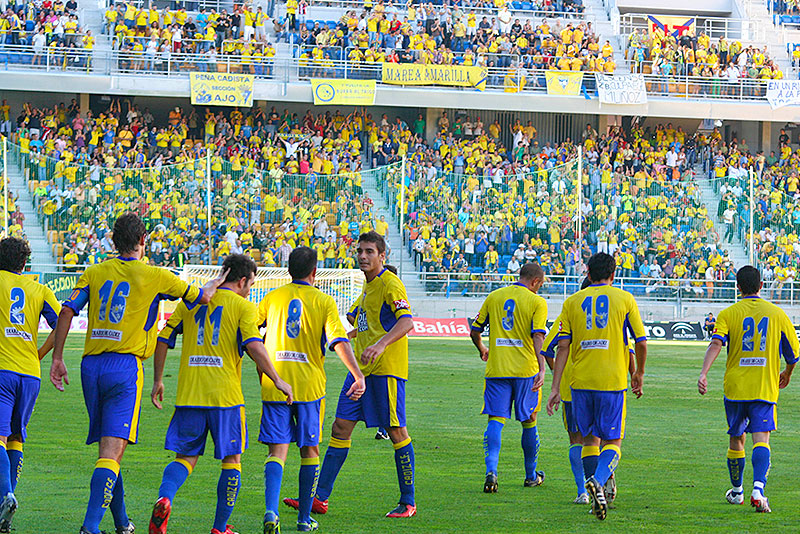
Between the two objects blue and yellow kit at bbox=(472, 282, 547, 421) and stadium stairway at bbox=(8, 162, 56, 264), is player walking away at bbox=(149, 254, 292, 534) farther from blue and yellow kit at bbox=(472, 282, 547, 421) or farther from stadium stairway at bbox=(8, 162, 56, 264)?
stadium stairway at bbox=(8, 162, 56, 264)

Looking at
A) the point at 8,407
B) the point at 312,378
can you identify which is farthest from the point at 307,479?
the point at 8,407

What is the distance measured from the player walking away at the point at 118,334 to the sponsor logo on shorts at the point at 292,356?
682mm

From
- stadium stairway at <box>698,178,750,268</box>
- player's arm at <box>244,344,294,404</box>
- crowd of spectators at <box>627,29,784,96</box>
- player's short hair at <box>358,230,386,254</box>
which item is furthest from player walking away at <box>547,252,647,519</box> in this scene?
crowd of spectators at <box>627,29,784,96</box>

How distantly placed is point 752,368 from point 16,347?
5537mm

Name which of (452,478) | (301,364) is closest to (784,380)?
(452,478)

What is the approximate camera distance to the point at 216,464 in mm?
10305

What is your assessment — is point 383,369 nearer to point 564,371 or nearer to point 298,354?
point 298,354

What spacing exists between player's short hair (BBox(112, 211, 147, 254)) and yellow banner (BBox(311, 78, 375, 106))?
3098 cm

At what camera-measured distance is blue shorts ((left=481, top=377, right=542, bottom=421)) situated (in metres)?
9.28

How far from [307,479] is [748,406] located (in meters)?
3.59

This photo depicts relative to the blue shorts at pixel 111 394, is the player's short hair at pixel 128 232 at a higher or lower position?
higher

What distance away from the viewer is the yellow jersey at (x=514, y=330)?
30.6 feet

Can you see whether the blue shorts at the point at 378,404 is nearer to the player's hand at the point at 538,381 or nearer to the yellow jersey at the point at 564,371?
the yellow jersey at the point at 564,371

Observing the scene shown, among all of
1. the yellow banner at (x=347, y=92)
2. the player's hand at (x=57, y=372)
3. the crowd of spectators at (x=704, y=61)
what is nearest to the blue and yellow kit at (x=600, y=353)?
the player's hand at (x=57, y=372)
